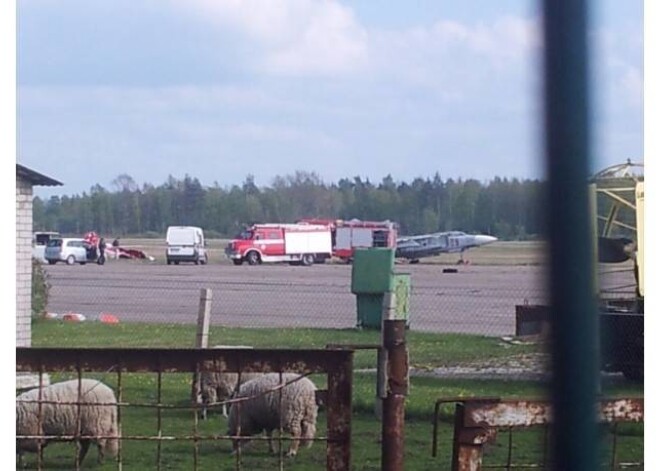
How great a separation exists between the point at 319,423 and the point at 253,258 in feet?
5.25

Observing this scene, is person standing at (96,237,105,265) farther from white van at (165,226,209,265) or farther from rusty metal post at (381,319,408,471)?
rusty metal post at (381,319,408,471)

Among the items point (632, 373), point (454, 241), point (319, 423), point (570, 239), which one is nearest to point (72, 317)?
point (319, 423)

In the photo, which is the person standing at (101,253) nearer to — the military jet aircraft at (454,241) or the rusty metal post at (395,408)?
the military jet aircraft at (454,241)

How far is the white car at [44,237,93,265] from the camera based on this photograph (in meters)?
3.31

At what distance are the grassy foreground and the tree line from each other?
22cm

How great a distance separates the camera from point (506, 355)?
3395mm

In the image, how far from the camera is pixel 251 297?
5965 mm

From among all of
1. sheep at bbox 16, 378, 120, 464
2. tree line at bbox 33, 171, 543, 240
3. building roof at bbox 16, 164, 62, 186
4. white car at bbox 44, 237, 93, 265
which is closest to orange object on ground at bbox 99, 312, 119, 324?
white car at bbox 44, 237, 93, 265

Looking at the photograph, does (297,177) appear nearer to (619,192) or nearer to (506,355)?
(619,192)

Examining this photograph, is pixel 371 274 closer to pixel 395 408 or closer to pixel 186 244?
pixel 186 244

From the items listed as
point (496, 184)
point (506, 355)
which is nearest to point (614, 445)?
point (496, 184)

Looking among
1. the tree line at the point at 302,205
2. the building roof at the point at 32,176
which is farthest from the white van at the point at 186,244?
the building roof at the point at 32,176

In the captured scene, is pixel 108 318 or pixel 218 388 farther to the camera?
pixel 108 318
